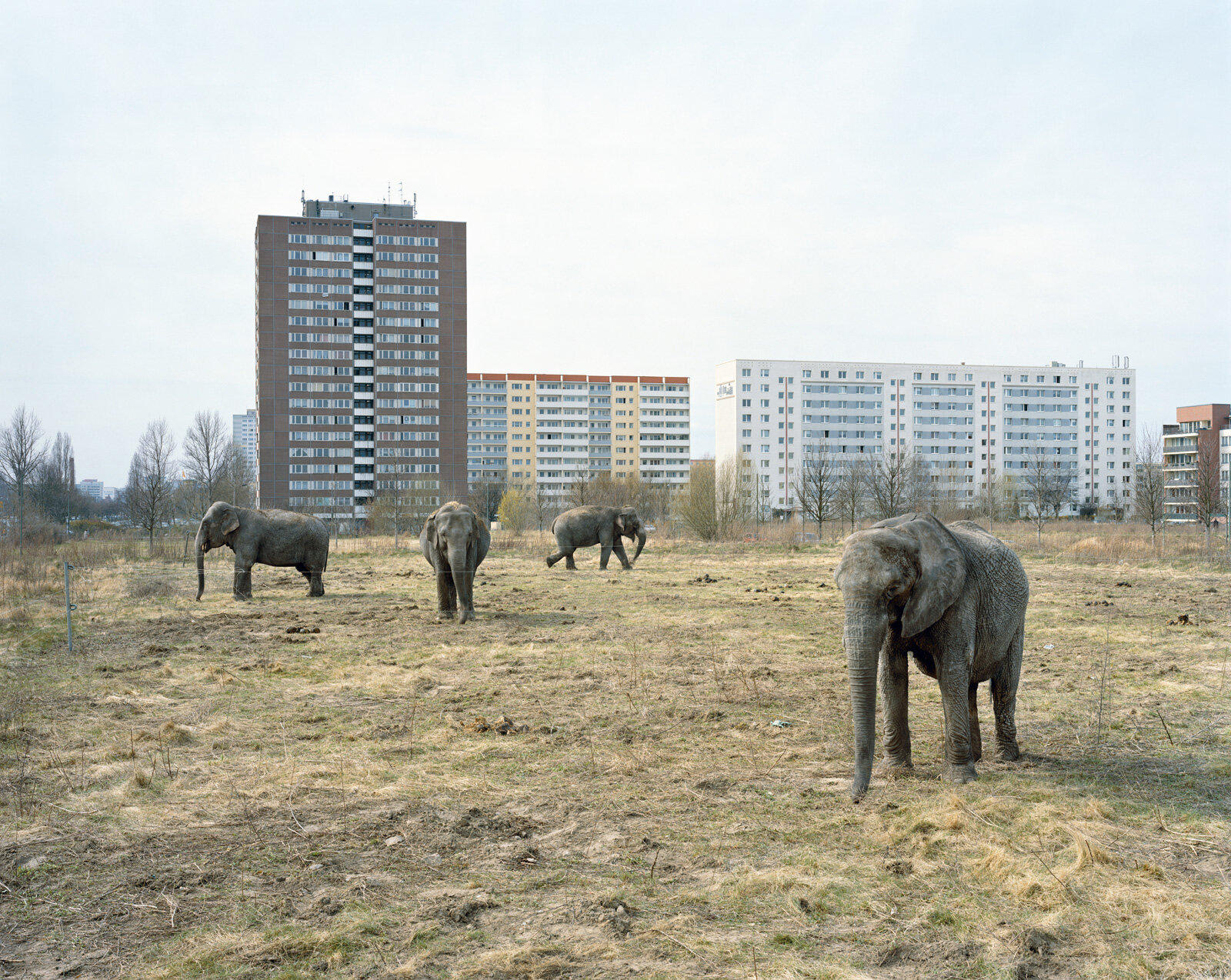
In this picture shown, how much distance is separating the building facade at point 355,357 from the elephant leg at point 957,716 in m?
105

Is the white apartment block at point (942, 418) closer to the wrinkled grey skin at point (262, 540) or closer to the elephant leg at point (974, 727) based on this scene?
the wrinkled grey skin at point (262, 540)

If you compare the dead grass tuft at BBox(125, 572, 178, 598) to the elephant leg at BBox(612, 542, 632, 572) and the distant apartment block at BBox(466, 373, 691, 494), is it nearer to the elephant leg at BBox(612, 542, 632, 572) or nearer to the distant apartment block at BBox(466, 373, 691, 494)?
the elephant leg at BBox(612, 542, 632, 572)

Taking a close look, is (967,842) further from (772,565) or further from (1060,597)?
(772,565)

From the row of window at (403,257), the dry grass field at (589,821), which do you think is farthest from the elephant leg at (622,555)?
the row of window at (403,257)

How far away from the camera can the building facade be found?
111500 millimetres

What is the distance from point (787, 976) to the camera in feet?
13.6

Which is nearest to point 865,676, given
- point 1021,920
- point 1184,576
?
point 1021,920

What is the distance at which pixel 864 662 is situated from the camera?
6.41 m

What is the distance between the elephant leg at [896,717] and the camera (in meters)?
7.32

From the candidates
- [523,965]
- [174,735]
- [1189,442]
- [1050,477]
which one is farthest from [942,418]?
[523,965]

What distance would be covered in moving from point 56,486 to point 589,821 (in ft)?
306

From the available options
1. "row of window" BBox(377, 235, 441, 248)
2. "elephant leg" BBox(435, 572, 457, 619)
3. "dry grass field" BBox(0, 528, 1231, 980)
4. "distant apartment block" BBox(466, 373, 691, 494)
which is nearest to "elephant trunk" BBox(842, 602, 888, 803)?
"dry grass field" BBox(0, 528, 1231, 980)

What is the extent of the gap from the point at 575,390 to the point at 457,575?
14831 cm

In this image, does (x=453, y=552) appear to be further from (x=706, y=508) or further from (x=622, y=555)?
(x=706, y=508)
